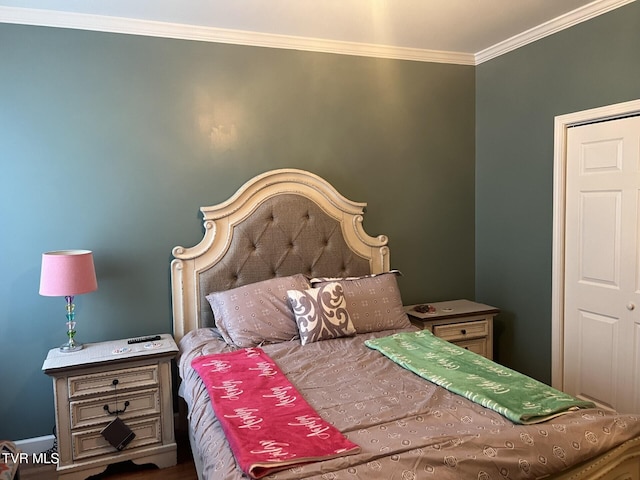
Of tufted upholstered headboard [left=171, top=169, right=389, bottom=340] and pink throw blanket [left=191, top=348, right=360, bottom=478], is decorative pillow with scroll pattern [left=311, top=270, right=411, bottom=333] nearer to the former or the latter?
tufted upholstered headboard [left=171, top=169, right=389, bottom=340]

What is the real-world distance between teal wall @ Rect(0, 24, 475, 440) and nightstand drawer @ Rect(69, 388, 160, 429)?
470 millimetres

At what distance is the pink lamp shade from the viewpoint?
2.52m

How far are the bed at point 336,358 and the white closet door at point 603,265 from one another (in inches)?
43.5

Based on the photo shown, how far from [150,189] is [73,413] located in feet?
4.35

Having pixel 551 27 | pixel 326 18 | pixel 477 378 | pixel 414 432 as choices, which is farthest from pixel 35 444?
pixel 551 27

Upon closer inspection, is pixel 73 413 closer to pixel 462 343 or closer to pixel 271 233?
pixel 271 233

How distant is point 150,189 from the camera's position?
2.99 meters

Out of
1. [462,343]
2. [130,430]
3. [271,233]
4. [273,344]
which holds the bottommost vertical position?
[130,430]

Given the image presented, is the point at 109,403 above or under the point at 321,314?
under

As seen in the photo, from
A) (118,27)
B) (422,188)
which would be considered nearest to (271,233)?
(422,188)

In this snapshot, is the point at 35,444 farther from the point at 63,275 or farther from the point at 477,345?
the point at 477,345

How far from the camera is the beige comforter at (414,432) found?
1.43 m

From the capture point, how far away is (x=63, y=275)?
8.30 feet

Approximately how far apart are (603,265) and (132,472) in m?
2.94
